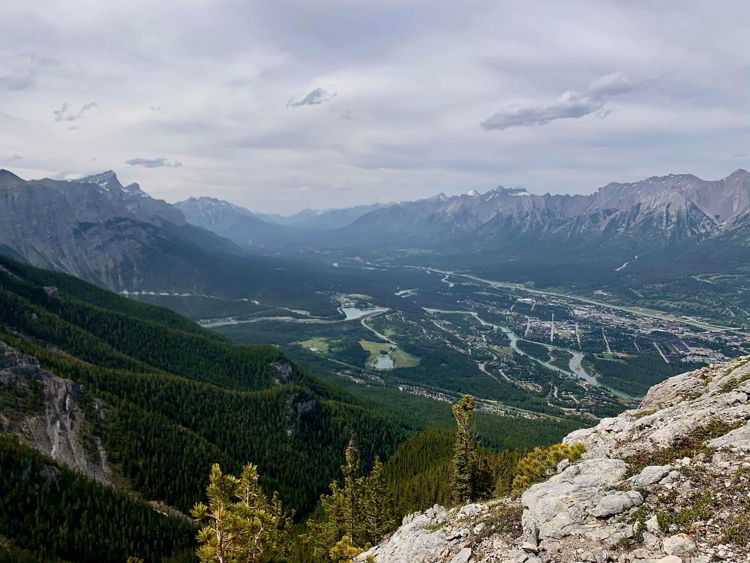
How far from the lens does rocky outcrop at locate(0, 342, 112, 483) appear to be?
10825cm

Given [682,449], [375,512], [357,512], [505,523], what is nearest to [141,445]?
[357,512]

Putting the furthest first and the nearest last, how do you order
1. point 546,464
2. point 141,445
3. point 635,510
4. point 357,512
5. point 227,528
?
point 141,445 → point 357,512 → point 546,464 → point 227,528 → point 635,510

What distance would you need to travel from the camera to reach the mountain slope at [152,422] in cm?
11200

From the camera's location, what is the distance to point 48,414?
113688 mm

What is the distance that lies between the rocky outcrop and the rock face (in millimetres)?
102139

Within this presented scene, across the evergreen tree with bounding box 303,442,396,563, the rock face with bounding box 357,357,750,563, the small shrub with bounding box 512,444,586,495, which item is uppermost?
the rock face with bounding box 357,357,750,563

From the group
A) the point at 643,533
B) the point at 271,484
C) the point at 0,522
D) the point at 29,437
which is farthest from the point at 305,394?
the point at 643,533

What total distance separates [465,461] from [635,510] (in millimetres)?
36923

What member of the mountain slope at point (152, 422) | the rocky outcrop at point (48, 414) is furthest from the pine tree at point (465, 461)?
the rocky outcrop at point (48, 414)

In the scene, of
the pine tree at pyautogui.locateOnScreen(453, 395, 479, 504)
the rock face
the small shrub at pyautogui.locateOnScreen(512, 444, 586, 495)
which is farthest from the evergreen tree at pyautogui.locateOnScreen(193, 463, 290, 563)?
the pine tree at pyautogui.locateOnScreen(453, 395, 479, 504)

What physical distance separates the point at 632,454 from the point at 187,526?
3858 inches

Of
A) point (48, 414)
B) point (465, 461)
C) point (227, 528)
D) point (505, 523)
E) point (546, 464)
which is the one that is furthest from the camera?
point (48, 414)

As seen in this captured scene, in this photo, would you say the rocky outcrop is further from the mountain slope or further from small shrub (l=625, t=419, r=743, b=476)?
small shrub (l=625, t=419, r=743, b=476)

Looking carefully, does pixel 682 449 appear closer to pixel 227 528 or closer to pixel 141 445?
pixel 227 528
